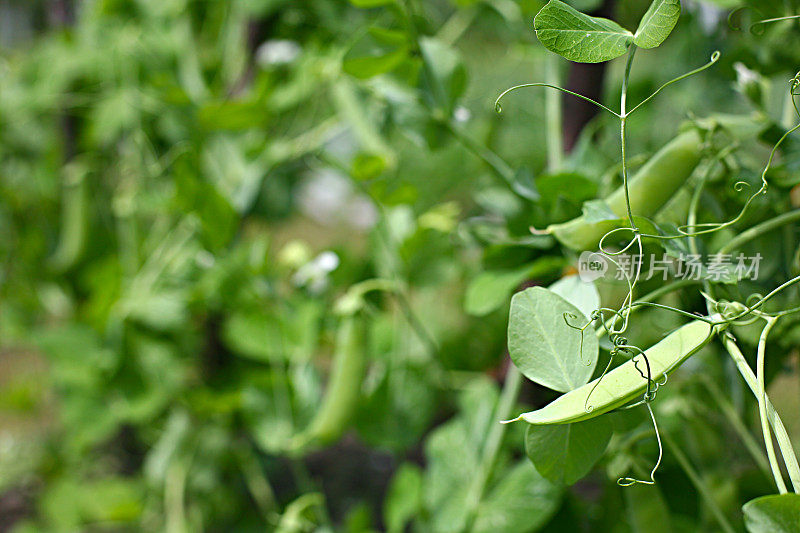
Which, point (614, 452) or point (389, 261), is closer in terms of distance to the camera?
point (614, 452)

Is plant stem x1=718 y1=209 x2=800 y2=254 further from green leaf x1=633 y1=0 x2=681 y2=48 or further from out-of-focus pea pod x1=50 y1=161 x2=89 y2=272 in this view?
out-of-focus pea pod x1=50 y1=161 x2=89 y2=272

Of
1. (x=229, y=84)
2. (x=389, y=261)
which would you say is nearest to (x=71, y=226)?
(x=229, y=84)

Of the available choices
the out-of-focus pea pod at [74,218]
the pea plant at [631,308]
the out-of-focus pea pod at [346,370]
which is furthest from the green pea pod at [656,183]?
the out-of-focus pea pod at [74,218]

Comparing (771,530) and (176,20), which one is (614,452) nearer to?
(771,530)

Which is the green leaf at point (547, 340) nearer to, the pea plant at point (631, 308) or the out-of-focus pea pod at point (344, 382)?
the pea plant at point (631, 308)

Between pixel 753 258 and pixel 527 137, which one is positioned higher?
pixel 753 258

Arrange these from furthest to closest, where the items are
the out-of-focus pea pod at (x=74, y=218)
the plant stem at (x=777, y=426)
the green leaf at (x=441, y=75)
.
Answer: the out-of-focus pea pod at (x=74, y=218) → the green leaf at (x=441, y=75) → the plant stem at (x=777, y=426)

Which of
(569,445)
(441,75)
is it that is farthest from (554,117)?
(569,445)

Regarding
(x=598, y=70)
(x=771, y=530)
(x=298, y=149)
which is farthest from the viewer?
(x=298, y=149)
